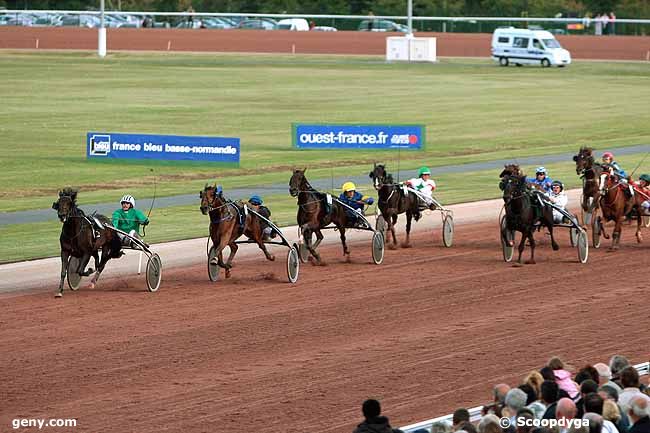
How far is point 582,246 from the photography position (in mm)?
23000

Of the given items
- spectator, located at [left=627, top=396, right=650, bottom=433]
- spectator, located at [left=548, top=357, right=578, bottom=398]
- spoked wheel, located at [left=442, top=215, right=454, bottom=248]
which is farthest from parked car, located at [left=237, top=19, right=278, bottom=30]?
spectator, located at [left=627, top=396, right=650, bottom=433]

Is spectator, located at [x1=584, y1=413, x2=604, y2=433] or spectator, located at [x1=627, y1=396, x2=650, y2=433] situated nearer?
spectator, located at [x1=584, y1=413, x2=604, y2=433]

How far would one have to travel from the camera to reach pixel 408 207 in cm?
2420

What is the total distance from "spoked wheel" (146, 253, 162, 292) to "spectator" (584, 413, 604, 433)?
11.0 m

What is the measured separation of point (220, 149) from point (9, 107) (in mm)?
18256

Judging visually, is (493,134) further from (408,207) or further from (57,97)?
(408,207)

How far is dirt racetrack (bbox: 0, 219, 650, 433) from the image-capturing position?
1384 centimetres

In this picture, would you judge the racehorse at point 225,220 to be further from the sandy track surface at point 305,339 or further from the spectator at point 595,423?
the spectator at point 595,423

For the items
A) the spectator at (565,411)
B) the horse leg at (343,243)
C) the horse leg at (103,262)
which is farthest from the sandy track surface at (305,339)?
the spectator at (565,411)

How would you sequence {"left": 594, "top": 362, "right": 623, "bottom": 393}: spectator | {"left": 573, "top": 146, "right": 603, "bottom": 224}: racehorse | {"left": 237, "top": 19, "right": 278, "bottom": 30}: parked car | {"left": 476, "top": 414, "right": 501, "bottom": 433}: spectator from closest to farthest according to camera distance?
{"left": 476, "top": 414, "right": 501, "bottom": 433}: spectator < {"left": 594, "top": 362, "right": 623, "bottom": 393}: spectator < {"left": 573, "top": 146, "right": 603, "bottom": 224}: racehorse < {"left": 237, "top": 19, "right": 278, "bottom": 30}: parked car

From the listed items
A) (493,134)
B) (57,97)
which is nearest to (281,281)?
(493,134)

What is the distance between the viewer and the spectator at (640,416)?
10.4m

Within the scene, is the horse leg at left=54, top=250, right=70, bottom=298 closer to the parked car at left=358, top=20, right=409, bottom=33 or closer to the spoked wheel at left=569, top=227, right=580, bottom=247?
the spoked wheel at left=569, top=227, right=580, bottom=247

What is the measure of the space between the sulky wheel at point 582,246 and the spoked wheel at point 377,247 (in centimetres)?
334
